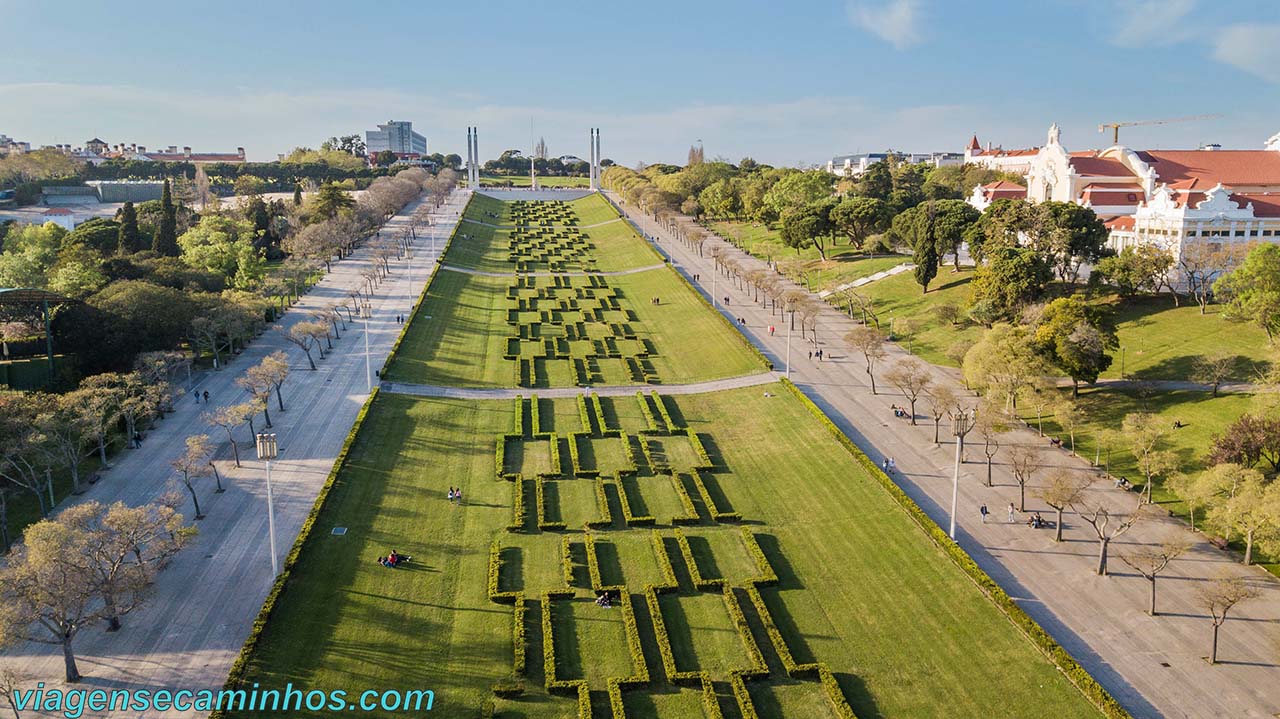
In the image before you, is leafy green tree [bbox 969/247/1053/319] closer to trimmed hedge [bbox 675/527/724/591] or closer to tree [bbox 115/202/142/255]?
trimmed hedge [bbox 675/527/724/591]

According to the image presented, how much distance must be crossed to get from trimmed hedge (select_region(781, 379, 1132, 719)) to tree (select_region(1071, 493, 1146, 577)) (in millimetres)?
5366

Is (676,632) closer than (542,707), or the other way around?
(542,707)

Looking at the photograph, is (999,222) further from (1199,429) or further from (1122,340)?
(1199,429)

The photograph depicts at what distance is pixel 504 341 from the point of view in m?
75.9

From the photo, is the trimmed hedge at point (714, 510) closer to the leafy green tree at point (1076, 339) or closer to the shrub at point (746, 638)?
the shrub at point (746, 638)

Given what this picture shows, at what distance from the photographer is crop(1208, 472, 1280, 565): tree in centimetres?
3255

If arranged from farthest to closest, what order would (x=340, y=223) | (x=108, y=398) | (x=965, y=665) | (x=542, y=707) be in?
(x=340, y=223) < (x=108, y=398) < (x=965, y=665) < (x=542, y=707)

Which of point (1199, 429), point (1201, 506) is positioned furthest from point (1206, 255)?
point (1201, 506)

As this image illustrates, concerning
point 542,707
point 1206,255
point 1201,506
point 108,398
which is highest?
point 1206,255

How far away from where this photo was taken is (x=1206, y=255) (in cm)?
6556

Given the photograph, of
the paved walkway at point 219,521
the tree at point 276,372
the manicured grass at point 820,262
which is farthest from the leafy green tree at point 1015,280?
the tree at point 276,372

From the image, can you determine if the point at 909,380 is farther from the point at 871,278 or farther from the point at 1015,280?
the point at 871,278

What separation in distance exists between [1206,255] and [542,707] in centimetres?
6633

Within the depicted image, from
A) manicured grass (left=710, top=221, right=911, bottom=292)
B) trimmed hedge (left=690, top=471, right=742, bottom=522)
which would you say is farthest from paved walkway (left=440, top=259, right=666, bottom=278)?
trimmed hedge (left=690, top=471, right=742, bottom=522)
